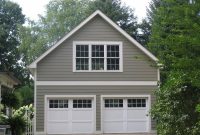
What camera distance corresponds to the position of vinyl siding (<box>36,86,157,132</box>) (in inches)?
915

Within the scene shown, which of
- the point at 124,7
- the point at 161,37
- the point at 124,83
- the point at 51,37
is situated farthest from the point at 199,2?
the point at 51,37

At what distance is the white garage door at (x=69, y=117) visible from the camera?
76.9 feet

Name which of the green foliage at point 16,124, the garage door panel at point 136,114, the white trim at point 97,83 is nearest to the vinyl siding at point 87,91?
the white trim at point 97,83

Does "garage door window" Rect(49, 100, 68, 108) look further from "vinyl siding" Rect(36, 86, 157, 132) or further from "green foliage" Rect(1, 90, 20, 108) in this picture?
"green foliage" Rect(1, 90, 20, 108)

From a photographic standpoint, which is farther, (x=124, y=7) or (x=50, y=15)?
(x=50, y=15)

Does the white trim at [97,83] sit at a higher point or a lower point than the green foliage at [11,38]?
lower

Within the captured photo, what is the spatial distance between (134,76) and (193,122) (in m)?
11.2

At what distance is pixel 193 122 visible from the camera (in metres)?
13.1

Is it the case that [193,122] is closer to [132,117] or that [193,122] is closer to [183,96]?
[183,96]

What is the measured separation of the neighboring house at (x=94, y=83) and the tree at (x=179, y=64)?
367 inches

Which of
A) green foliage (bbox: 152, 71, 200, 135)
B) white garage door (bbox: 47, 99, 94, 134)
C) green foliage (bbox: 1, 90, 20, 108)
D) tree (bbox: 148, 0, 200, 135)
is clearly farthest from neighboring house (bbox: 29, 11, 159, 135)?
green foliage (bbox: 152, 71, 200, 135)

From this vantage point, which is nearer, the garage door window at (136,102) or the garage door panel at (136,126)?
the garage door panel at (136,126)

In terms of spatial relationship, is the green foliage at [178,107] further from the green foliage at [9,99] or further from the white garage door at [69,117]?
the white garage door at [69,117]

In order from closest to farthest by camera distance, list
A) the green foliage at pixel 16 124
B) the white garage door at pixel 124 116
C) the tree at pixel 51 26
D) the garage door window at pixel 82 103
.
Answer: the green foliage at pixel 16 124, the garage door window at pixel 82 103, the white garage door at pixel 124 116, the tree at pixel 51 26
